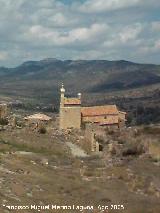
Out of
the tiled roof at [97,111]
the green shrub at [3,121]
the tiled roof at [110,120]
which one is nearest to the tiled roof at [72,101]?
the tiled roof at [97,111]

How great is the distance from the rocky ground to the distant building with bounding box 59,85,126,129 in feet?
56.7

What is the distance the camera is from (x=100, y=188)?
3503 centimetres

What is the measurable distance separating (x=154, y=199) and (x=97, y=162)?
17.8 metres

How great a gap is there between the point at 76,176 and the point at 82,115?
4668 centimetres

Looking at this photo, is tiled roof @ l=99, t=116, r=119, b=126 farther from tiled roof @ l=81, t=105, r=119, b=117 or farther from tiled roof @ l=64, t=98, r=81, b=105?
tiled roof @ l=64, t=98, r=81, b=105

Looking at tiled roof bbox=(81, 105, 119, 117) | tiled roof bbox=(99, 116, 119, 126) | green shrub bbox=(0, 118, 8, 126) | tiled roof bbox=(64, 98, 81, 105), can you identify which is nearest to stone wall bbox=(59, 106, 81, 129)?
tiled roof bbox=(64, 98, 81, 105)

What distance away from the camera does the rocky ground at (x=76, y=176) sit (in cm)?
2875

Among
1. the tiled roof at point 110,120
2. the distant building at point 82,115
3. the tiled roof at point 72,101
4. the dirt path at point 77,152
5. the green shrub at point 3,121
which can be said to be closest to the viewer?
the dirt path at point 77,152

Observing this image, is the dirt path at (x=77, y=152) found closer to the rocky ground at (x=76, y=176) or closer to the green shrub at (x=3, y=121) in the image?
the rocky ground at (x=76, y=176)

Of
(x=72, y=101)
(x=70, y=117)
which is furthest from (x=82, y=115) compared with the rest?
(x=70, y=117)

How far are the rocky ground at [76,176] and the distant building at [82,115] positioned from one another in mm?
17277

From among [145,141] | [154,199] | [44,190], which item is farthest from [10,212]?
[145,141]

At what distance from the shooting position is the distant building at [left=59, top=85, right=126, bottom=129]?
82438 millimetres

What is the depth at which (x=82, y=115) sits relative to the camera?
85.7 metres
